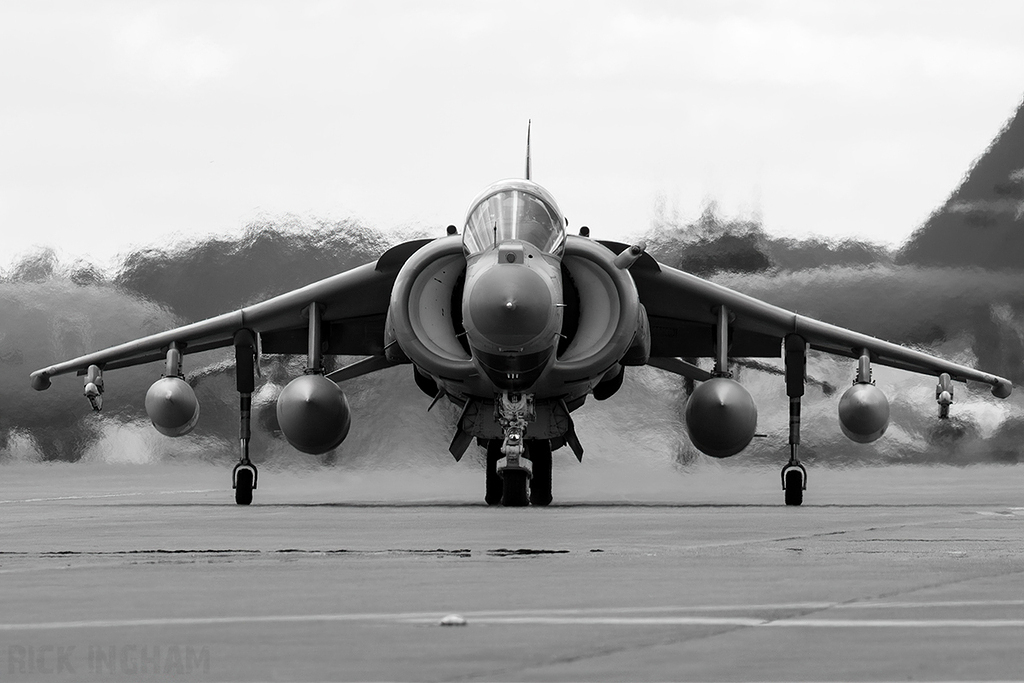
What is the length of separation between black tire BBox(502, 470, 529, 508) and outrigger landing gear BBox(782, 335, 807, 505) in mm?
3648

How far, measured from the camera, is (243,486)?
18.2m

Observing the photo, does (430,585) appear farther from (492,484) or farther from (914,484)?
(914,484)

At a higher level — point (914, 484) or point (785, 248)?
point (785, 248)

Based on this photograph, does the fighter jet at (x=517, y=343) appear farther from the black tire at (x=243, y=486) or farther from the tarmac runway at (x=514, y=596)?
the tarmac runway at (x=514, y=596)

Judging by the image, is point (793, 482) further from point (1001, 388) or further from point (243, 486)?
point (243, 486)

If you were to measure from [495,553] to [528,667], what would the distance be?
4.51m

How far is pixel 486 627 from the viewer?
16.9 ft

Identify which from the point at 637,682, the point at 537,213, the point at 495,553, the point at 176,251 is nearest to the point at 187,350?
the point at 176,251

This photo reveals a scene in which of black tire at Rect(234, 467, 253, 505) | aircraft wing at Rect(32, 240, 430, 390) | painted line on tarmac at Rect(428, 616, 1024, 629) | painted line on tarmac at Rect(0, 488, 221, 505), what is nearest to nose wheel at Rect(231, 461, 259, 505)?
black tire at Rect(234, 467, 253, 505)

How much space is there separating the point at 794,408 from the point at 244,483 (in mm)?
5938

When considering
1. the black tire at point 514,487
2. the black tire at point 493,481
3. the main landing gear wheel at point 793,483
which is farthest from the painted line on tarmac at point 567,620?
the main landing gear wheel at point 793,483

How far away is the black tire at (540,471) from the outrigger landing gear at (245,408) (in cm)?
306

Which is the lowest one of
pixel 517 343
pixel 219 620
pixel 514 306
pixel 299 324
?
pixel 219 620

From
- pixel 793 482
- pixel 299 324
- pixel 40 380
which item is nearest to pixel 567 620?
pixel 793 482
